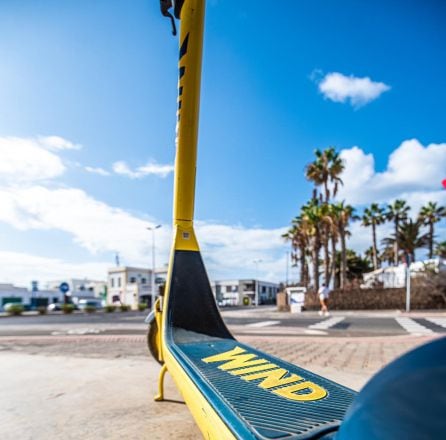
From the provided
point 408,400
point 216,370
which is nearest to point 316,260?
point 216,370

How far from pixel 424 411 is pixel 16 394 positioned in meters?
4.15

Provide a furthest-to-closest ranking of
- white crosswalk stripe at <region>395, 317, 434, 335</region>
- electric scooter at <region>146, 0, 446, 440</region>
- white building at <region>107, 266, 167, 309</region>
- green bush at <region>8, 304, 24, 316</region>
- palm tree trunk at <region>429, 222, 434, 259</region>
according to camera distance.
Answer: white building at <region>107, 266, 167, 309</region> < palm tree trunk at <region>429, 222, 434, 259</region> < green bush at <region>8, 304, 24, 316</region> < white crosswalk stripe at <region>395, 317, 434, 335</region> < electric scooter at <region>146, 0, 446, 440</region>

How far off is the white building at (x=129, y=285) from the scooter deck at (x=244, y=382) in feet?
185

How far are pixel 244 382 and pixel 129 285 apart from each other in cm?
6141

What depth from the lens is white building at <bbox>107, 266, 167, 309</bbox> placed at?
5947 cm

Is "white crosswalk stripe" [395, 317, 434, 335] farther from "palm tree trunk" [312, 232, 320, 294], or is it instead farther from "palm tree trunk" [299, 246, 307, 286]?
"palm tree trunk" [299, 246, 307, 286]

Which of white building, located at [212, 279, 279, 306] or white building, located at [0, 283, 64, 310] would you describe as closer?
white building, located at [0, 283, 64, 310]

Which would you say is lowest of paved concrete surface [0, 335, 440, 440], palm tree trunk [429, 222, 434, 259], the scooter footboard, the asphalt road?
the asphalt road

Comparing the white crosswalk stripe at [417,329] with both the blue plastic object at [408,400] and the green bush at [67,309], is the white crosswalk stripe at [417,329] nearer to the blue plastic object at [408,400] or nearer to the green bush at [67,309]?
the blue plastic object at [408,400]

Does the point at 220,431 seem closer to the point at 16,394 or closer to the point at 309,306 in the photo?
the point at 16,394

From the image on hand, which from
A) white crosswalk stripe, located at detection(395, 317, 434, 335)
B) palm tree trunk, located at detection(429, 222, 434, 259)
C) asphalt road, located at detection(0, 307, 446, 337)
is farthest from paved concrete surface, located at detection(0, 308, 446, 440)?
palm tree trunk, located at detection(429, 222, 434, 259)

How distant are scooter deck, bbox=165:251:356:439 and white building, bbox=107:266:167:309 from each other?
56.4 metres

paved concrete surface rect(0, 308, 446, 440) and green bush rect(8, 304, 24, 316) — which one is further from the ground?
paved concrete surface rect(0, 308, 446, 440)

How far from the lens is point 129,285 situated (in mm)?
60562
